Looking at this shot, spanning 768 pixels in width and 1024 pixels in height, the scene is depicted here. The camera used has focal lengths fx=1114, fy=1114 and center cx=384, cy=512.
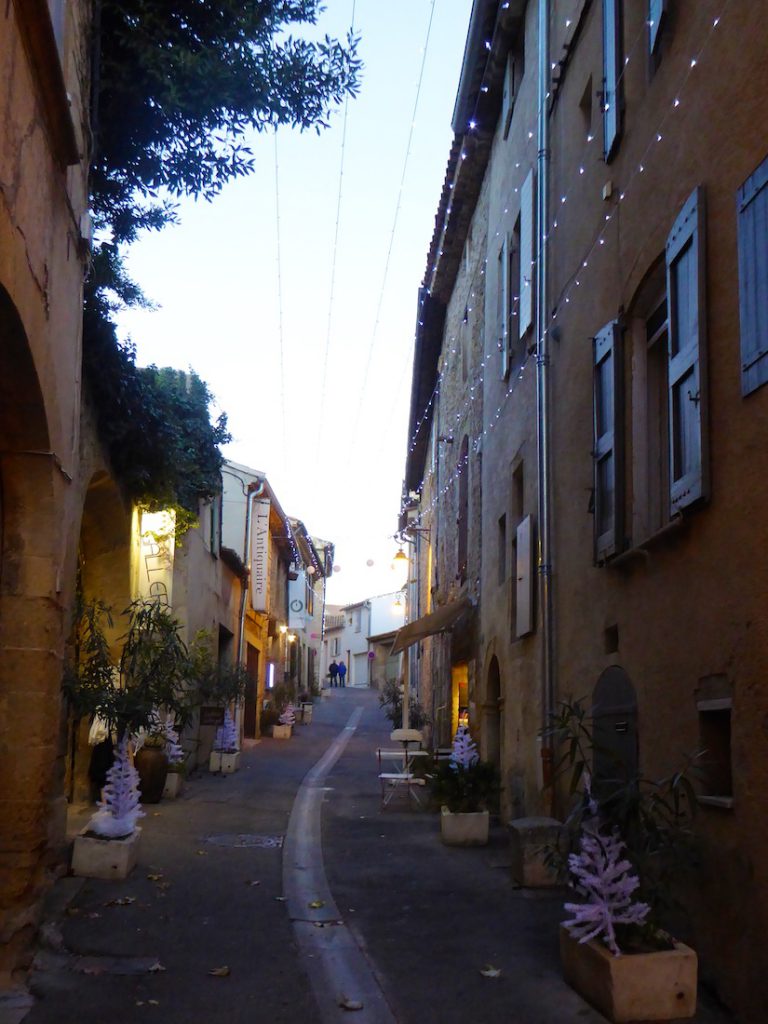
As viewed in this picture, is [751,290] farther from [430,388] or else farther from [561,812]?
[430,388]

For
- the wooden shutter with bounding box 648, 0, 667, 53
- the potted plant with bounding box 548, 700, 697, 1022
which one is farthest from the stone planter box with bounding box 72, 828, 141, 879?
the wooden shutter with bounding box 648, 0, 667, 53

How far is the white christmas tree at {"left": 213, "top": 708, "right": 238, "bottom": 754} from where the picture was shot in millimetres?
17766

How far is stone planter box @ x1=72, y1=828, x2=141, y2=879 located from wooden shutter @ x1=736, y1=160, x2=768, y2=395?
5.56 meters

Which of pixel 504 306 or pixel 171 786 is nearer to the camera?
pixel 504 306

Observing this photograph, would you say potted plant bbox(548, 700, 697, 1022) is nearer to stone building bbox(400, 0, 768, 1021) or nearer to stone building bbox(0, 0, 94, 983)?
stone building bbox(400, 0, 768, 1021)

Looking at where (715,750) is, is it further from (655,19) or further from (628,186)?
(655,19)

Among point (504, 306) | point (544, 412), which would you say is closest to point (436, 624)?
point (504, 306)

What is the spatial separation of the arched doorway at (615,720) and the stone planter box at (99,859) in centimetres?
350

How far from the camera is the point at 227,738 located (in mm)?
17953

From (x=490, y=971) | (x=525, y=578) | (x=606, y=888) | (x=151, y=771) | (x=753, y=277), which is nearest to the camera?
(x=753, y=277)

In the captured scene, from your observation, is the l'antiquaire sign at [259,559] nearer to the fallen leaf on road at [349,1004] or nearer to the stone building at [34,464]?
the stone building at [34,464]

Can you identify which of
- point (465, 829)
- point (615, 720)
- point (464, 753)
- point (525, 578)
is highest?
point (525, 578)

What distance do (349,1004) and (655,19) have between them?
5.85 metres

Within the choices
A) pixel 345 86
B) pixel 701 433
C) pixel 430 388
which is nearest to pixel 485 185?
pixel 345 86
